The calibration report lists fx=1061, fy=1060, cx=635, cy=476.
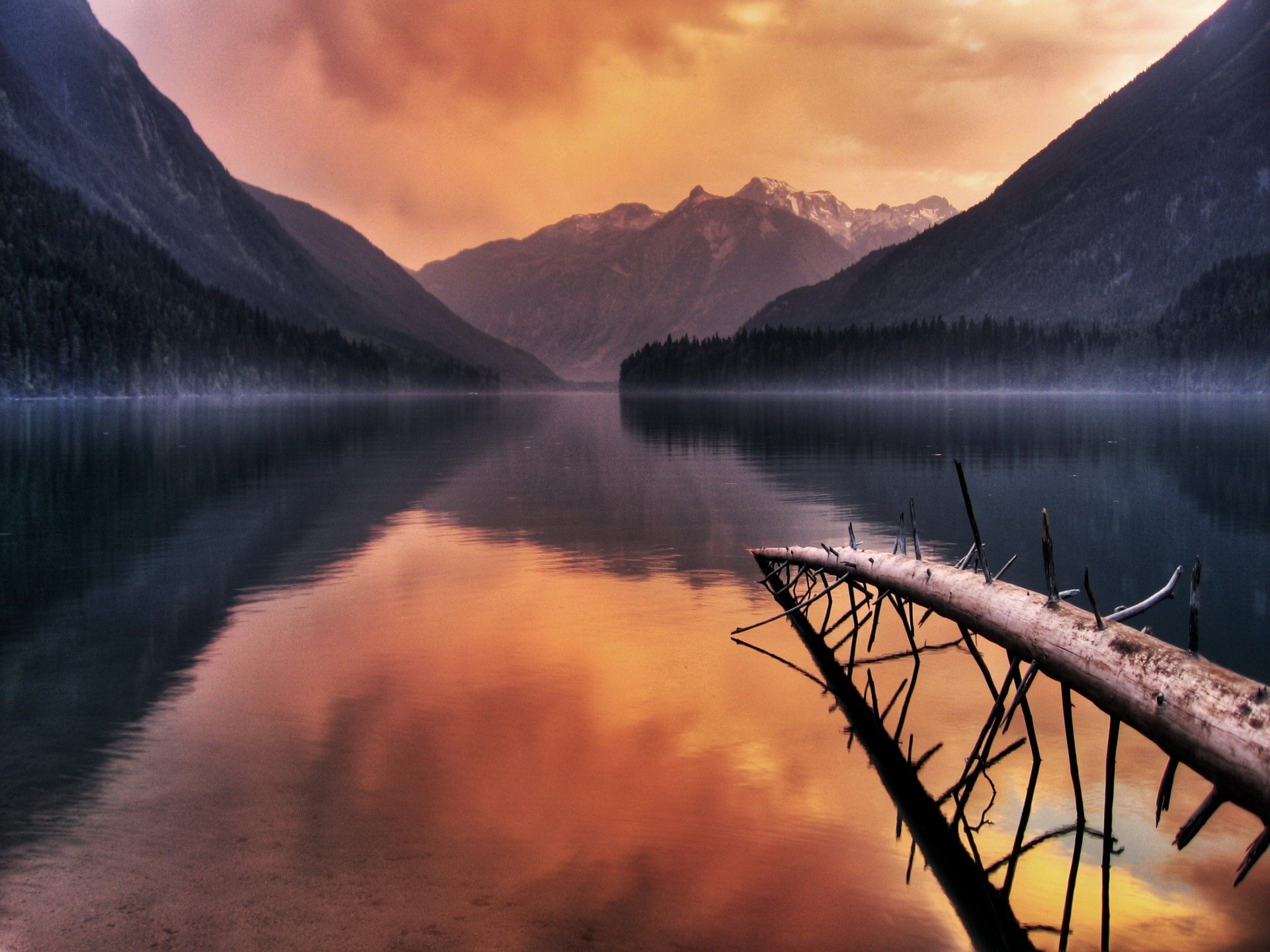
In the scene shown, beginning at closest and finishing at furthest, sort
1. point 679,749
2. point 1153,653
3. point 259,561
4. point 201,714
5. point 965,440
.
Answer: point 1153,653
point 679,749
point 201,714
point 259,561
point 965,440

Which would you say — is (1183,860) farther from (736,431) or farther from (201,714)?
(736,431)

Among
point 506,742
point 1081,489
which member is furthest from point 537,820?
point 1081,489

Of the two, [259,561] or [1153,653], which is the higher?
[1153,653]

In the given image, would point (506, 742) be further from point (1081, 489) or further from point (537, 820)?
point (1081, 489)

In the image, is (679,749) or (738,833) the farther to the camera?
(679,749)

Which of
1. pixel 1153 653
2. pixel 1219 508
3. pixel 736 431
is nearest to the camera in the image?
pixel 1153 653

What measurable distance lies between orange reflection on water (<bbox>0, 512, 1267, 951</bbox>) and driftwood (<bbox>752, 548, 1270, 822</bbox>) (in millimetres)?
1865

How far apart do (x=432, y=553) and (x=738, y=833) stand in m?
20.0

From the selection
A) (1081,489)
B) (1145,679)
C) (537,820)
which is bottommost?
(537,820)

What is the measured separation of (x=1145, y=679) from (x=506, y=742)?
25.3 ft

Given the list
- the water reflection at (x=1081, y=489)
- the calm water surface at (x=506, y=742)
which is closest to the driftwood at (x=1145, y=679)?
the calm water surface at (x=506, y=742)

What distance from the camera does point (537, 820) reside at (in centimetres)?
1129

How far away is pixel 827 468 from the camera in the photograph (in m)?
55.8

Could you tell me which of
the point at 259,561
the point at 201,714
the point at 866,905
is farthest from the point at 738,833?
the point at 259,561
